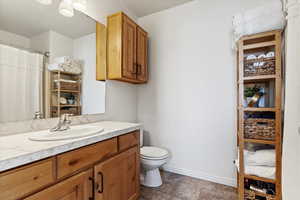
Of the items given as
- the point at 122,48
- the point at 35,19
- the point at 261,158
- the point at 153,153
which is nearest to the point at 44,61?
the point at 35,19

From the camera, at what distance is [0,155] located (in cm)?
66

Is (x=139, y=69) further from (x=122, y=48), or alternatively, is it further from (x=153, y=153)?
(x=153, y=153)

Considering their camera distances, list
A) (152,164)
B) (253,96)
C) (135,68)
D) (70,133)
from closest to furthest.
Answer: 1. (70,133)
2. (253,96)
3. (152,164)
4. (135,68)

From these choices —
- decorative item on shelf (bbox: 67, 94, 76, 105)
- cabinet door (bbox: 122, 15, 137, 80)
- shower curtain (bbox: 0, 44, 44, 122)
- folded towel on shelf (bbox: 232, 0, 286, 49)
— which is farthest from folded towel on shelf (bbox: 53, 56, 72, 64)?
folded towel on shelf (bbox: 232, 0, 286, 49)

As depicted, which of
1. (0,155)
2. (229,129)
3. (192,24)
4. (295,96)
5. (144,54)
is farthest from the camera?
(144,54)

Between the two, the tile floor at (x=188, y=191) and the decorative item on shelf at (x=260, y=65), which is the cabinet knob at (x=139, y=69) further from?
the tile floor at (x=188, y=191)

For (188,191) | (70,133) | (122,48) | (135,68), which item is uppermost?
(122,48)

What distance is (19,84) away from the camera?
1.12 metres

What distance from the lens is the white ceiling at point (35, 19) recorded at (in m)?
1.10

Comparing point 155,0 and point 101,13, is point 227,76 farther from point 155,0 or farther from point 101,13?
point 101,13

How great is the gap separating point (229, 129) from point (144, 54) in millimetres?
1538

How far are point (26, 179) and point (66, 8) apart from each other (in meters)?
1.47

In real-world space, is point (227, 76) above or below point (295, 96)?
above

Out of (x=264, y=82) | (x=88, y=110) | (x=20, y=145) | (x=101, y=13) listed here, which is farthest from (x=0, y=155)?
(x=264, y=82)
